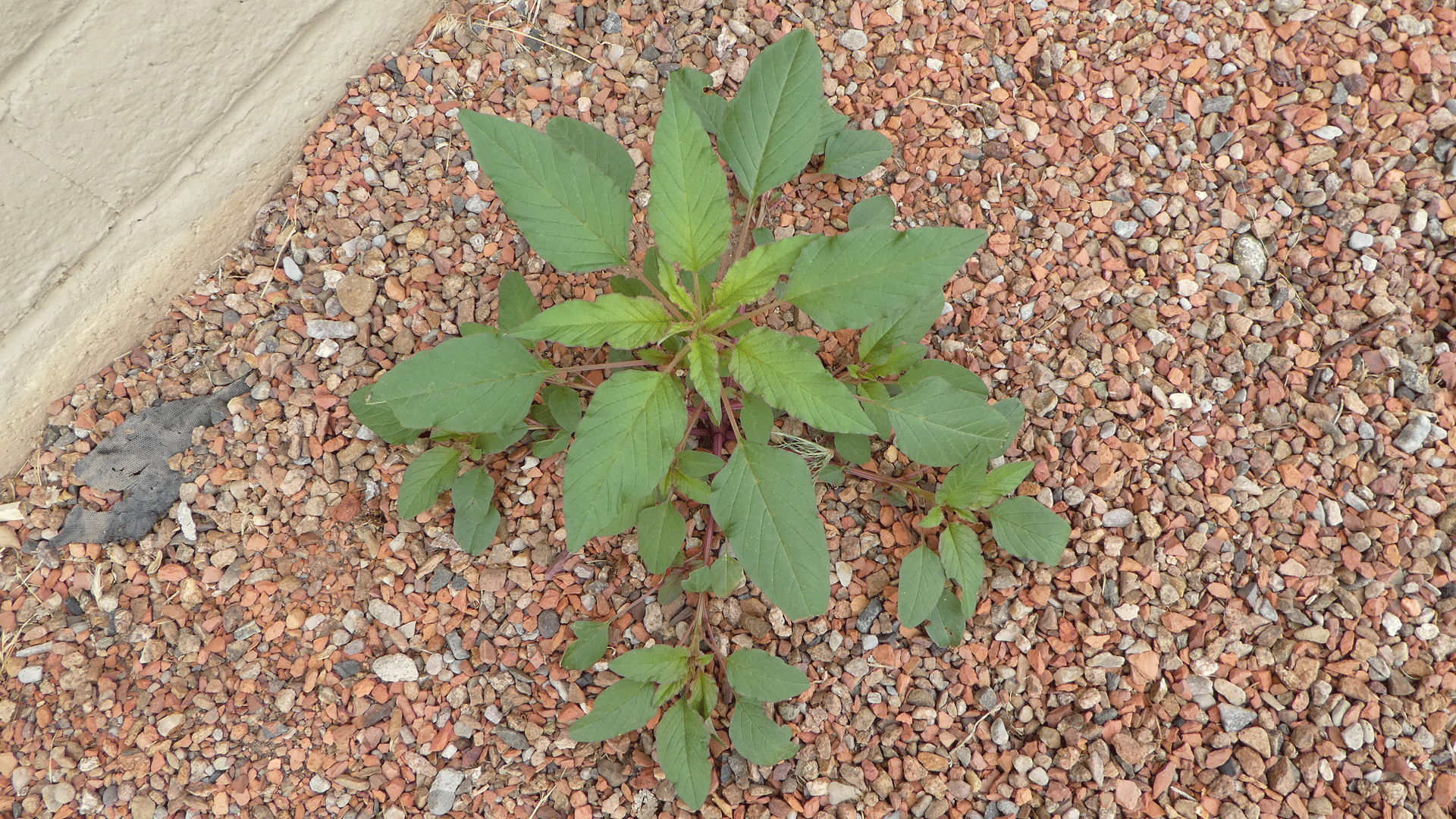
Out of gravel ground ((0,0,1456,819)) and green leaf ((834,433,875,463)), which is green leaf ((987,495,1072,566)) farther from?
green leaf ((834,433,875,463))

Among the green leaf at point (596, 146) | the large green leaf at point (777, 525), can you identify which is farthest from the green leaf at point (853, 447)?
the green leaf at point (596, 146)

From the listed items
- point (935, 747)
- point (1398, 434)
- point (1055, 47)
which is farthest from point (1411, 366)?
point (935, 747)

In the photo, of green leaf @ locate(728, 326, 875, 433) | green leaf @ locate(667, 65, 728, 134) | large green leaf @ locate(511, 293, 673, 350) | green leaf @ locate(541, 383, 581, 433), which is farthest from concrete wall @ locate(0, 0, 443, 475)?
green leaf @ locate(728, 326, 875, 433)

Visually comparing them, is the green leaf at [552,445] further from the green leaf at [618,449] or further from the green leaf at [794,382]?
the green leaf at [794,382]

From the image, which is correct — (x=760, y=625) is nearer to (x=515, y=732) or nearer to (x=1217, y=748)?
(x=515, y=732)

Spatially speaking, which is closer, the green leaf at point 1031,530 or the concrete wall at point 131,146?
the green leaf at point 1031,530

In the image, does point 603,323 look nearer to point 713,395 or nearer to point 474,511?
point 713,395
